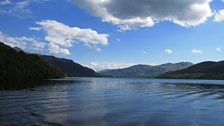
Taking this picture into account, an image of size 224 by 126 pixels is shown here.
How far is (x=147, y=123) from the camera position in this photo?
82.3ft

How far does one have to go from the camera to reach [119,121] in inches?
1007

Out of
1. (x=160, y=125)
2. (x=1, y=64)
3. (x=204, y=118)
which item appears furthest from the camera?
(x=1, y=64)

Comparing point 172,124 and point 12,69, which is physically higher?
point 12,69

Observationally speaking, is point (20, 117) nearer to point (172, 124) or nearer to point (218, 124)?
point (172, 124)

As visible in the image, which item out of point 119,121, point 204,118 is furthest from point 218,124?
point 119,121

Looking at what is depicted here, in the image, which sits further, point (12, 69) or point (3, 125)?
point (12, 69)

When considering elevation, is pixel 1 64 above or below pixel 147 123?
above

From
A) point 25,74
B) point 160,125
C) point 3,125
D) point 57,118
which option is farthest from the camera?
point 25,74

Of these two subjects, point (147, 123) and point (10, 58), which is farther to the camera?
point (10, 58)

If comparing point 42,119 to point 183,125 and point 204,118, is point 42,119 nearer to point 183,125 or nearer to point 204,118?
point 183,125

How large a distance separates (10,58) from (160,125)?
177223mm

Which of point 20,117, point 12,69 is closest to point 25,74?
point 12,69

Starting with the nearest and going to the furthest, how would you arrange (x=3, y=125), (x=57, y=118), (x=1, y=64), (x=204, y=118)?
(x=3, y=125)
(x=57, y=118)
(x=204, y=118)
(x=1, y=64)

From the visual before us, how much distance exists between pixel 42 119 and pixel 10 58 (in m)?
173
